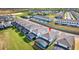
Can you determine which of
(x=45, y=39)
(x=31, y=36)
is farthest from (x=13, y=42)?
(x=45, y=39)

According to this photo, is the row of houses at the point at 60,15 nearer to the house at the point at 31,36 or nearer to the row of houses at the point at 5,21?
the house at the point at 31,36

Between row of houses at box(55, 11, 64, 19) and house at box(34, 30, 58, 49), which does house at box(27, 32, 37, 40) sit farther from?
row of houses at box(55, 11, 64, 19)

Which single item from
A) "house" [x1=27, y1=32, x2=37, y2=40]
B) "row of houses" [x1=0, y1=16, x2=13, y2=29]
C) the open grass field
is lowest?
the open grass field

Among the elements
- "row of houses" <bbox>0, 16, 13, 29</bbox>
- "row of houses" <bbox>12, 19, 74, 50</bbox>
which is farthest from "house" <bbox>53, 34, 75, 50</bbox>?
"row of houses" <bbox>0, 16, 13, 29</bbox>

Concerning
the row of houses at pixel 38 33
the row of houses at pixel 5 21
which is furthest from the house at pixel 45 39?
the row of houses at pixel 5 21

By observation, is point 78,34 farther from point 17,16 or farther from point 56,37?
point 17,16

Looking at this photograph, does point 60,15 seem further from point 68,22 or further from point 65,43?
point 65,43
